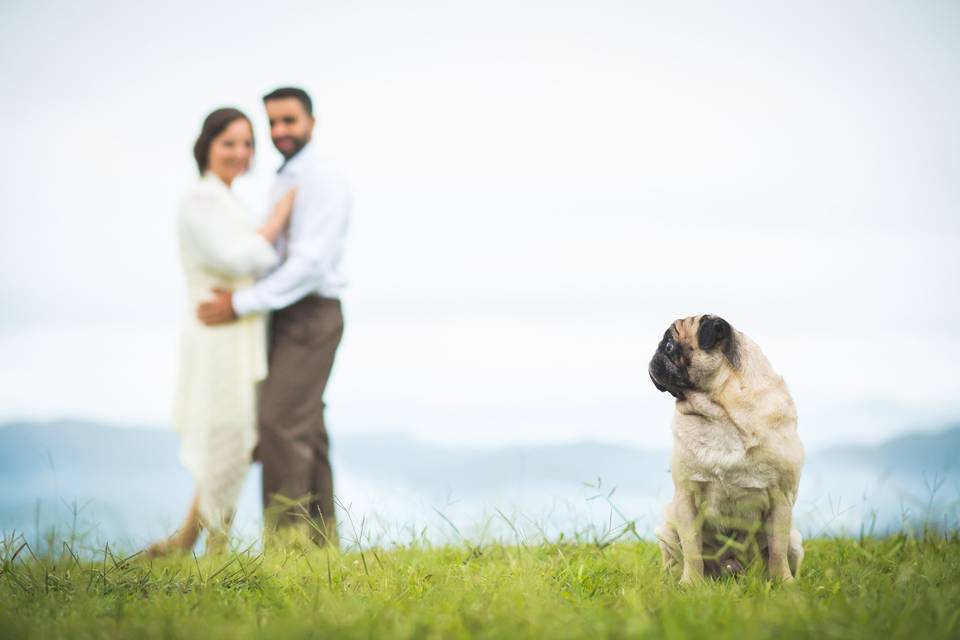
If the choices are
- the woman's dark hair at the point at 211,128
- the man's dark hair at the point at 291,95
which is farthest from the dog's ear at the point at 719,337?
the woman's dark hair at the point at 211,128

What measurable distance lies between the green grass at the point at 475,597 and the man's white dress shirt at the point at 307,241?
2129 millimetres

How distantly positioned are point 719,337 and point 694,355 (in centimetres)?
15

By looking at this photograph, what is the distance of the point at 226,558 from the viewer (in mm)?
4984

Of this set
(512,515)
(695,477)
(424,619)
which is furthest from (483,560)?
(424,619)

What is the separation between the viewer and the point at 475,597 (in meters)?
3.71

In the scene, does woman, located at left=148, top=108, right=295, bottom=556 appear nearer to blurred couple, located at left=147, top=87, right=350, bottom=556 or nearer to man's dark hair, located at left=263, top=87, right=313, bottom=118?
blurred couple, located at left=147, top=87, right=350, bottom=556

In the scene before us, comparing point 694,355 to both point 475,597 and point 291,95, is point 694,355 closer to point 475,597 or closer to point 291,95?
point 475,597

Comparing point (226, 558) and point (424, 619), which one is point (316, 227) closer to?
point (226, 558)

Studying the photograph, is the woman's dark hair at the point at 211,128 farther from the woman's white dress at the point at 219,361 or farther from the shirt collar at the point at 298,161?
the shirt collar at the point at 298,161

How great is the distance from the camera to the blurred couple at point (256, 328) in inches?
257

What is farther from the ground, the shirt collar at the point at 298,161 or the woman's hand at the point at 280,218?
the shirt collar at the point at 298,161

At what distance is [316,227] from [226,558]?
8.83ft

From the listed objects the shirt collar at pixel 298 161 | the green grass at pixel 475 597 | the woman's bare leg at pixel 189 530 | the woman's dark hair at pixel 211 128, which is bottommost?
the woman's bare leg at pixel 189 530

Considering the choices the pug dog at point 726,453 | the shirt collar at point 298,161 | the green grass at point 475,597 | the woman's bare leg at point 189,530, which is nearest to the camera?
the green grass at point 475,597
